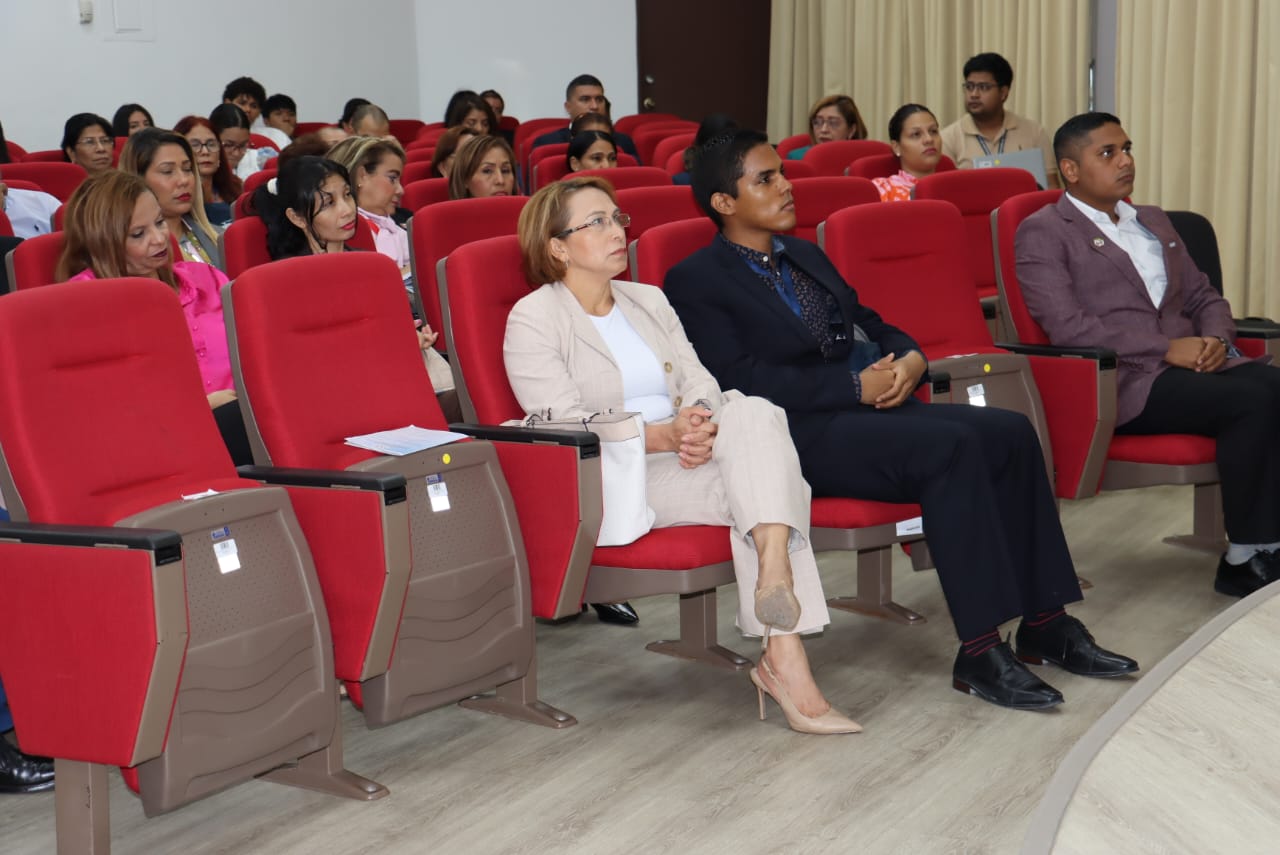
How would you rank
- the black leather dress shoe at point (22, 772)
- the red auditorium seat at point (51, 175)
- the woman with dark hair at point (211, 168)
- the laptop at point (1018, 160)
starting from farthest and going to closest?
the laptop at point (1018, 160) → the woman with dark hair at point (211, 168) → the red auditorium seat at point (51, 175) → the black leather dress shoe at point (22, 772)

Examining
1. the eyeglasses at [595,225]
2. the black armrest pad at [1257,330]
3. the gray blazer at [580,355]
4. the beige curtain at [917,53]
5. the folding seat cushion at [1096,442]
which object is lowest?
the folding seat cushion at [1096,442]

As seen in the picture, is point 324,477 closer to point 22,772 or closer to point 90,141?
point 22,772

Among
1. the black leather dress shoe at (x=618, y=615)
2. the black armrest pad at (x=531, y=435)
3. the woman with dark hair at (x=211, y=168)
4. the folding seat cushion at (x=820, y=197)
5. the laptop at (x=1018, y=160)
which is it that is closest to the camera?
the black armrest pad at (x=531, y=435)

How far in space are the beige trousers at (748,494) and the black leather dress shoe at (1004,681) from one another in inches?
14.0

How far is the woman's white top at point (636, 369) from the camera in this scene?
11.0ft

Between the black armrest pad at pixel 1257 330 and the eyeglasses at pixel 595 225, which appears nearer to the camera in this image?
the eyeglasses at pixel 595 225

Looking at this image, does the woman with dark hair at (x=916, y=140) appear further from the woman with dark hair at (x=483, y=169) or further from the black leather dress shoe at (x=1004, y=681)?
the black leather dress shoe at (x=1004, y=681)

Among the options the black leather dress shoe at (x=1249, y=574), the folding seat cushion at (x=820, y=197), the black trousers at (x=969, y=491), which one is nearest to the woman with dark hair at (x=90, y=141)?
the folding seat cushion at (x=820, y=197)

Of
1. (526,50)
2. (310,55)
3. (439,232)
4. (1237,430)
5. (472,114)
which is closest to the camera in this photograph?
(1237,430)

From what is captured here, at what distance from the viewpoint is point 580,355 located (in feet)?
10.8

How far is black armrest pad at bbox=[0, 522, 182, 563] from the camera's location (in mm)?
2279

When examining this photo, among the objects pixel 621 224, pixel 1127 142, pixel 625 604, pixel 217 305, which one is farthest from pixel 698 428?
pixel 1127 142

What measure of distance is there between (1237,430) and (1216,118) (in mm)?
4233

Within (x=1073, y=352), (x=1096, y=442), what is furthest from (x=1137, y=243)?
(x=1096, y=442)
